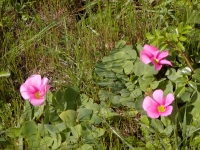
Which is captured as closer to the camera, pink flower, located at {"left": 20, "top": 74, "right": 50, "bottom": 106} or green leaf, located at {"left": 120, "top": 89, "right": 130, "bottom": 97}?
pink flower, located at {"left": 20, "top": 74, "right": 50, "bottom": 106}

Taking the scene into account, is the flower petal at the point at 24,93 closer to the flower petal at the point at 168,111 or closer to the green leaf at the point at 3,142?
the green leaf at the point at 3,142

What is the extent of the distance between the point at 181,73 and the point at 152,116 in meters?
0.29

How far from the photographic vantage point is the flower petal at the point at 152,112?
1.78m

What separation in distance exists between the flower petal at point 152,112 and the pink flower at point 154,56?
8.8 inches

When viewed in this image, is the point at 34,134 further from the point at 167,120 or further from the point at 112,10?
the point at 112,10

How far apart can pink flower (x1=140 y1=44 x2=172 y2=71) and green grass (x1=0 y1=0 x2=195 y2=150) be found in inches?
11.1

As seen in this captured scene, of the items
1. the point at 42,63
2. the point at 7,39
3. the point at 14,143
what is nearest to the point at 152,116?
the point at 14,143

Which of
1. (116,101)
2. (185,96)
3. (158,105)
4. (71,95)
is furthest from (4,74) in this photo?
(185,96)

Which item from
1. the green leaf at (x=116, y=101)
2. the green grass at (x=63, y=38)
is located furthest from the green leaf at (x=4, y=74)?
the green leaf at (x=116, y=101)

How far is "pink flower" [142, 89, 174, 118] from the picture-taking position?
1786 mm

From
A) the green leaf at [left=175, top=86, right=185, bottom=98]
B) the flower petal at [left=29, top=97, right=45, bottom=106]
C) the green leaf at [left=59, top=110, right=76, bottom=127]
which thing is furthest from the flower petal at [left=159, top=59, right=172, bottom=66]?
the flower petal at [left=29, top=97, right=45, bottom=106]

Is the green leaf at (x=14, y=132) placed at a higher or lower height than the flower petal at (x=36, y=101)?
lower

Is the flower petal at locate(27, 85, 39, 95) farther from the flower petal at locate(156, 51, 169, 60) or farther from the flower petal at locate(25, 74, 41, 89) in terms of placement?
the flower petal at locate(156, 51, 169, 60)

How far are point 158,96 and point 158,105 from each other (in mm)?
42
